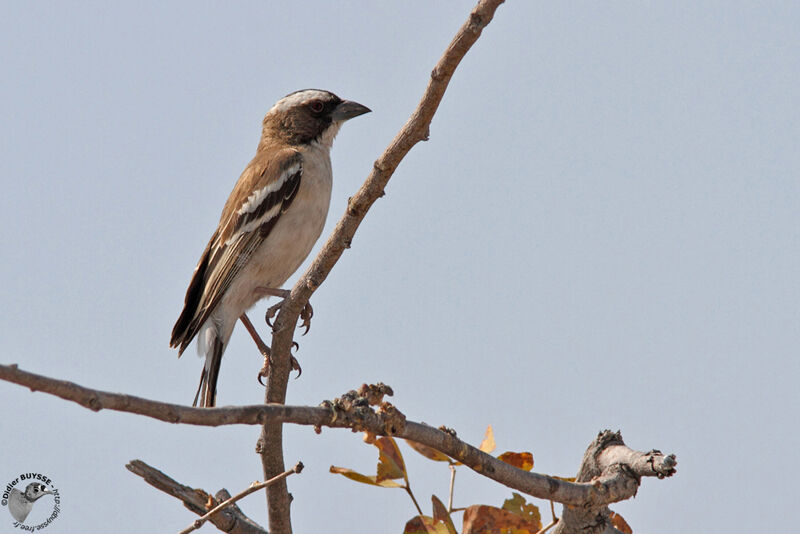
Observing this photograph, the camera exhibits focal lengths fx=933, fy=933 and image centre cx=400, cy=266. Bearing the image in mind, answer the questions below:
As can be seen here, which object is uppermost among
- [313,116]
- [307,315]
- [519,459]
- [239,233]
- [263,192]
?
[313,116]

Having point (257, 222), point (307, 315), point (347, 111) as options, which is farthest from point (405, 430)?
point (347, 111)

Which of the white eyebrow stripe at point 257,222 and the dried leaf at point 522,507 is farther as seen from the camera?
the white eyebrow stripe at point 257,222

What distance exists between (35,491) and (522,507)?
10.9ft

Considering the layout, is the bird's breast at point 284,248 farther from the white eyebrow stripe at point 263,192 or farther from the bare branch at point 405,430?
the bare branch at point 405,430

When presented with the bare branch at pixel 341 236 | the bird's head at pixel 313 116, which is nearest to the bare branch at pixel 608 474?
the bare branch at pixel 341 236

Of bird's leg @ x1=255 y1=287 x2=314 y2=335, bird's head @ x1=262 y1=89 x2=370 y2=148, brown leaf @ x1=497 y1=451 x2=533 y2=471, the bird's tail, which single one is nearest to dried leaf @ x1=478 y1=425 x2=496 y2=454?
brown leaf @ x1=497 y1=451 x2=533 y2=471

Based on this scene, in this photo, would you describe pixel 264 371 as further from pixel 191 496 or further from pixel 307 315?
pixel 191 496

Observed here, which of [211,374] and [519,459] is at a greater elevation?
[211,374]

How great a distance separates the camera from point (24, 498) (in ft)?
19.4

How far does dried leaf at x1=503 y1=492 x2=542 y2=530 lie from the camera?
4.40 meters

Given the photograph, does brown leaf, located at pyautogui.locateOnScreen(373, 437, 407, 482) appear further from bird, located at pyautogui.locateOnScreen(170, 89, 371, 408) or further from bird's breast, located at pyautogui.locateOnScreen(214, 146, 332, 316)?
bird's breast, located at pyautogui.locateOnScreen(214, 146, 332, 316)

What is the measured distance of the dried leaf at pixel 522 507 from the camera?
440cm

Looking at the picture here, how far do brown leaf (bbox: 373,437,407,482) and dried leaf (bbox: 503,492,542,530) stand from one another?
54 centimetres

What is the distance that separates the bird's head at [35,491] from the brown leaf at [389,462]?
8.99 ft
